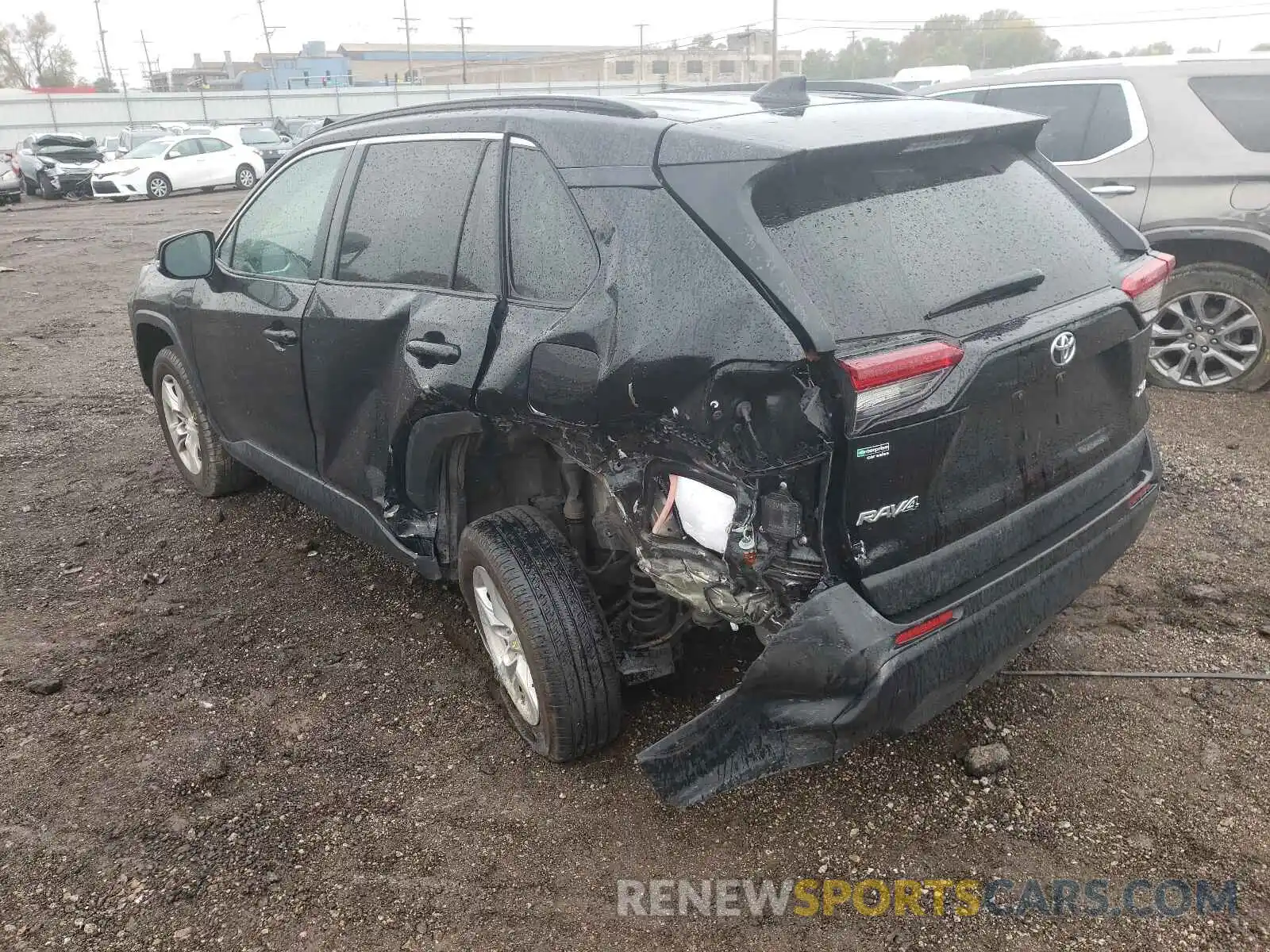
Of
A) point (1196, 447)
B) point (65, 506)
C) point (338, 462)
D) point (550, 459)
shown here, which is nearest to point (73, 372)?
point (65, 506)

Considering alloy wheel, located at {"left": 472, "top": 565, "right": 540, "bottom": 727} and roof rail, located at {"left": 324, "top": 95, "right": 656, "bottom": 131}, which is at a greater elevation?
roof rail, located at {"left": 324, "top": 95, "right": 656, "bottom": 131}

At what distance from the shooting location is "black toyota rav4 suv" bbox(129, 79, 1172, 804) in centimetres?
214

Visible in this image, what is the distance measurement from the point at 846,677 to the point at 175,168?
79.5 ft

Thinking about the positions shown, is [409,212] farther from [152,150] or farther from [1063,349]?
[152,150]

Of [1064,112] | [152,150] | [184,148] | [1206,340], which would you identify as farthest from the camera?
[152,150]

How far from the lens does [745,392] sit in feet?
6.93

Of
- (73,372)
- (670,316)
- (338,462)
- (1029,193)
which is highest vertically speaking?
(1029,193)

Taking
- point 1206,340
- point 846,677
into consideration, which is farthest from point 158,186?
point 846,677

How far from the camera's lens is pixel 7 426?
6328 millimetres

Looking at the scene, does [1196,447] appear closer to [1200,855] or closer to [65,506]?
[1200,855]

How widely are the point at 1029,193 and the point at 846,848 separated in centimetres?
187

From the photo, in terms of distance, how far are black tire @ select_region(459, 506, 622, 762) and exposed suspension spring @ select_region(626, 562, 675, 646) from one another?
150 millimetres

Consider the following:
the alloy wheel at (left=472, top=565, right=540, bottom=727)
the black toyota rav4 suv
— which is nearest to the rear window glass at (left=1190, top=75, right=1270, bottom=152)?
the black toyota rav4 suv

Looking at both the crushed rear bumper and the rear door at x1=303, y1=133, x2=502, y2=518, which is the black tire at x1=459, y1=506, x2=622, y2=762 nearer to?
the crushed rear bumper
